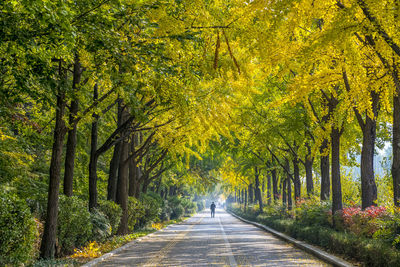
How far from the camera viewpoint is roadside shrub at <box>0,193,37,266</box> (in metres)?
7.08

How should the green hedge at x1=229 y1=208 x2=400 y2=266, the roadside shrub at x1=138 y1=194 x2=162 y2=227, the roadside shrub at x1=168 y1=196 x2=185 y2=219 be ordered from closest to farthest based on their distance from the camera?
the green hedge at x1=229 y1=208 x2=400 y2=266 < the roadside shrub at x1=138 y1=194 x2=162 y2=227 < the roadside shrub at x1=168 y1=196 x2=185 y2=219

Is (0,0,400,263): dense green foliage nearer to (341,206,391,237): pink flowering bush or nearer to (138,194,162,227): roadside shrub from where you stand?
(341,206,391,237): pink flowering bush

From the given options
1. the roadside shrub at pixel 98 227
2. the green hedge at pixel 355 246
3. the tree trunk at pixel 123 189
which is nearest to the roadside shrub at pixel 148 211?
the tree trunk at pixel 123 189

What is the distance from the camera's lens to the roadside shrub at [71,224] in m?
10.4

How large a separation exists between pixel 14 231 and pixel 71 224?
363cm

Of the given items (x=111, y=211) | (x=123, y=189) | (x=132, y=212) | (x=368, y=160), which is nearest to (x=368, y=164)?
(x=368, y=160)

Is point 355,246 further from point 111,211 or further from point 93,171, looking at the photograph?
point 93,171

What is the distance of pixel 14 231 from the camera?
A: 7176 millimetres

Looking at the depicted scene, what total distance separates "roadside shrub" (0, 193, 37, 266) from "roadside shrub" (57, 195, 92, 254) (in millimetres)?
2625

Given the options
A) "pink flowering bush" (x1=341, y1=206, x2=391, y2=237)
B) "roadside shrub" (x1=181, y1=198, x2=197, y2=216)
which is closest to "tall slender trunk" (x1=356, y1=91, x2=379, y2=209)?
"pink flowering bush" (x1=341, y1=206, x2=391, y2=237)

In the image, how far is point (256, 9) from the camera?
7.95 m

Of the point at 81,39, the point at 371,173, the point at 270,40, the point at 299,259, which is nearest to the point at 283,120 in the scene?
the point at 371,173

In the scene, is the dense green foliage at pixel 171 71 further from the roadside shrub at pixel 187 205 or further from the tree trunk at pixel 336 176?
the roadside shrub at pixel 187 205

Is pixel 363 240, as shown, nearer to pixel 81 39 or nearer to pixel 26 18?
pixel 81 39
